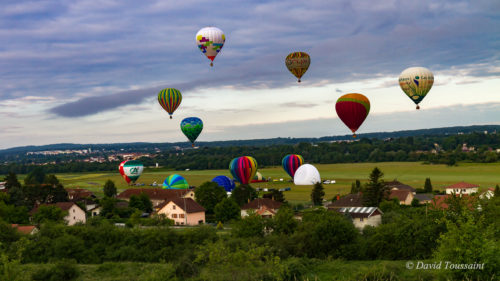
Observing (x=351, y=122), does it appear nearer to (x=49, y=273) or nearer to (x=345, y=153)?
(x=49, y=273)

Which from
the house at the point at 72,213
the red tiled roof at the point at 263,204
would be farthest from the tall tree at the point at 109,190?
the red tiled roof at the point at 263,204

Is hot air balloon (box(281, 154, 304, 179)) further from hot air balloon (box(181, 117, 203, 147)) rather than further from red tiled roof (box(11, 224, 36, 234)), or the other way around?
red tiled roof (box(11, 224, 36, 234))

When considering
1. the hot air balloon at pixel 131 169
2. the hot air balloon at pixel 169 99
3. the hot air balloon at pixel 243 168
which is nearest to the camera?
the hot air balloon at pixel 169 99

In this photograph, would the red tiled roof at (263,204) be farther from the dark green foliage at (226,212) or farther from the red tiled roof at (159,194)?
the red tiled roof at (159,194)

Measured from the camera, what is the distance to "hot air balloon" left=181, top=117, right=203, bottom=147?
87.1 meters

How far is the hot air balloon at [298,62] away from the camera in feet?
243

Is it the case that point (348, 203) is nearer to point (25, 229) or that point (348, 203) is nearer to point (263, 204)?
point (263, 204)

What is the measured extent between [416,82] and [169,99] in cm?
3464

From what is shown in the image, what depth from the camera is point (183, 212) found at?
202 feet

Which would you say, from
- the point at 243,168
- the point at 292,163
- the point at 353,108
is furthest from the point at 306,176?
the point at 353,108

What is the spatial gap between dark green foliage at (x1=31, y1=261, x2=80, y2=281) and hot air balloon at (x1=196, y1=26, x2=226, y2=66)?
3570cm

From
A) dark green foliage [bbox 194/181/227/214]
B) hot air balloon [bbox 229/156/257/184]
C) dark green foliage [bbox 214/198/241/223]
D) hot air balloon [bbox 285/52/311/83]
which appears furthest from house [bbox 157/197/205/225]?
hot air balloon [bbox 229/156/257/184]

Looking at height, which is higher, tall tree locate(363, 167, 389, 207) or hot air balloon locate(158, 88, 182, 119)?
hot air balloon locate(158, 88, 182, 119)

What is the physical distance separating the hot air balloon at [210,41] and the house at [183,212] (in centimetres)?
1771
